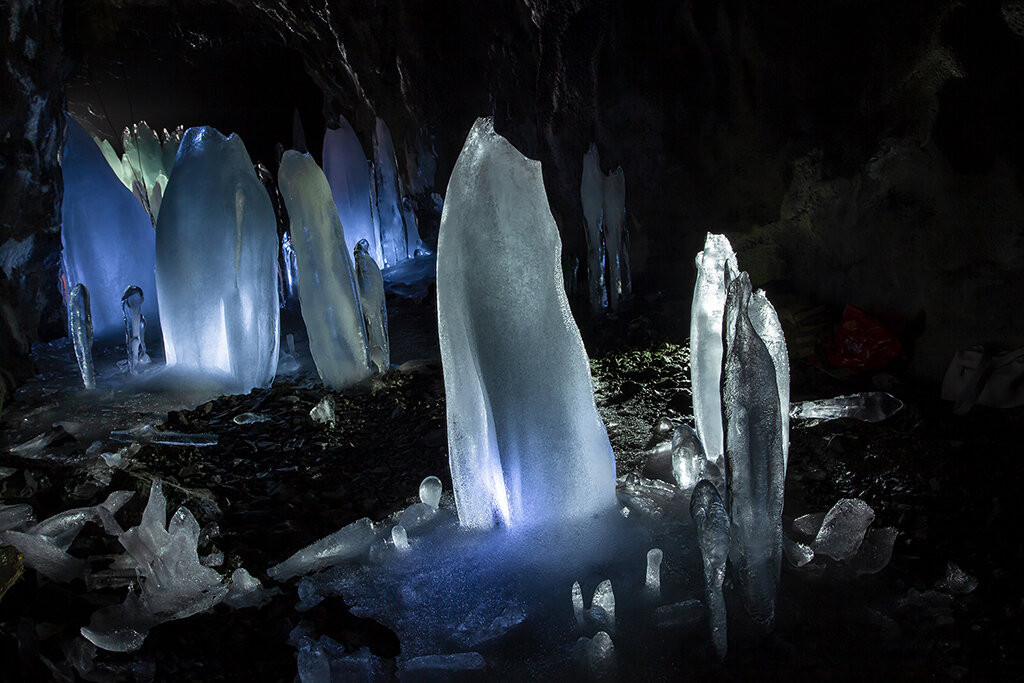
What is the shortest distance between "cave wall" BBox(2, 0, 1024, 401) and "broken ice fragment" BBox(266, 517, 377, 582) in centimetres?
392

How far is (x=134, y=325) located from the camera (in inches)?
247

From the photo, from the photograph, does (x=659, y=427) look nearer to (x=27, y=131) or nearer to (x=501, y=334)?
(x=501, y=334)

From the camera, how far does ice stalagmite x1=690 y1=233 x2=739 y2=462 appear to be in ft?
10.7

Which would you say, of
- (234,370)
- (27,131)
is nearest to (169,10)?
(27,131)

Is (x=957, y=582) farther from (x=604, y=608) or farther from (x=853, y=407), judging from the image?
(x=853, y=407)

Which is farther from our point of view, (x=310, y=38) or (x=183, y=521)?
(x=310, y=38)

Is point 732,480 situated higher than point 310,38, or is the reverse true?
point 310,38

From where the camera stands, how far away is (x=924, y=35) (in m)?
4.66

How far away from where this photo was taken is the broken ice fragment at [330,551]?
315 centimetres

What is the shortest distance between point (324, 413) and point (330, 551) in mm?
2063

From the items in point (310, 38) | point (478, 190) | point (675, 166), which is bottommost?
point (478, 190)

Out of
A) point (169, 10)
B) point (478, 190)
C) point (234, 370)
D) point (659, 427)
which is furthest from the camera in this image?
point (169, 10)

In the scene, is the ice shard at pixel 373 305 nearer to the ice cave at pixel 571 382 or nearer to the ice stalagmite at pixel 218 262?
the ice cave at pixel 571 382

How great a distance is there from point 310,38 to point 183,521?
11.8 metres
